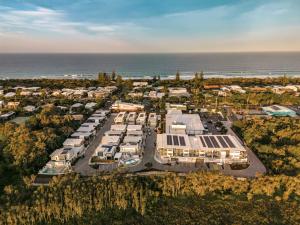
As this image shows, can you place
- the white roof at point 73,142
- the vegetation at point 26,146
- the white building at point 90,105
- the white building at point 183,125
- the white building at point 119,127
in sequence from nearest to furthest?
the vegetation at point 26,146 < the white roof at point 73,142 < the white building at point 183,125 < the white building at point 119,127 < the white building at point 90,105

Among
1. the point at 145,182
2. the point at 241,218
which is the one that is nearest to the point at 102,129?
the point at 145,182

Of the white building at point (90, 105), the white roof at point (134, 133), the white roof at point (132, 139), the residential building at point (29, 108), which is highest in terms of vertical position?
the white building at point (90, 105)

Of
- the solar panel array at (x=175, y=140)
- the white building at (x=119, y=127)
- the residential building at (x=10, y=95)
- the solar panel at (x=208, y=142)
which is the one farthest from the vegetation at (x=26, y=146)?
the residential building at (x=10, y=95)

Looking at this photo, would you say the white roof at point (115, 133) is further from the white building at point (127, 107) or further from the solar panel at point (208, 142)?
the white building at point (127, 107)

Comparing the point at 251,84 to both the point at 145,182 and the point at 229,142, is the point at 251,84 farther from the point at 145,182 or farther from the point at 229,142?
the point at 145,182

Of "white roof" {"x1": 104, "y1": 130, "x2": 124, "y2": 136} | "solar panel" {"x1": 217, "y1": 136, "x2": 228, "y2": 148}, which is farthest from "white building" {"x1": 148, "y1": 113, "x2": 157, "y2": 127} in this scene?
"solar panel" {"x1": 217, "y1": 136, "x2": 228, "y2": 148}

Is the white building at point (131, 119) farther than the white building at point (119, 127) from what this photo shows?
Yes

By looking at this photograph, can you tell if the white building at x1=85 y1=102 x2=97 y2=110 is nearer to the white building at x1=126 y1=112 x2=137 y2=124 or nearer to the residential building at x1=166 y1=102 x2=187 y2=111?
the white building at x1=126 y1=112 x2=137 y2=124
